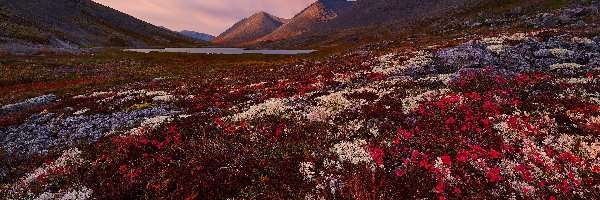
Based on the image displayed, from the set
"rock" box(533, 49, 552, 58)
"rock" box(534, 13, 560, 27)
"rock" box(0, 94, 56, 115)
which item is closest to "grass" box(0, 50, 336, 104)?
"rock" box(0, 94, 56, 115)

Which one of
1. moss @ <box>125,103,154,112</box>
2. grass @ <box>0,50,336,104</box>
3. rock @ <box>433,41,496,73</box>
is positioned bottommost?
grass @ <box>0,50,336,104</box>

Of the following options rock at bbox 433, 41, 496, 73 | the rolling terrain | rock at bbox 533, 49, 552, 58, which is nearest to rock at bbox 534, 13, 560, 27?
rock at bbox 433, 41, 496, 73

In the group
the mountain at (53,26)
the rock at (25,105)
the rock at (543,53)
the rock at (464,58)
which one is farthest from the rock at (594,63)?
the mountain at (53,26)

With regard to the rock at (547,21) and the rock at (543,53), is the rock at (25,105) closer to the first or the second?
the rock at (543,53)

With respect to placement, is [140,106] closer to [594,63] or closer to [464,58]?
[464,58]

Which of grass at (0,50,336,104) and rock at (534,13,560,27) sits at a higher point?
rock at (534,13,560,27)

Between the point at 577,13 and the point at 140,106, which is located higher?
the point at 577,13

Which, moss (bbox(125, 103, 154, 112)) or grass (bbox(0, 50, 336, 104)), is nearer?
moss (bbox(125, 103, 154, 112))

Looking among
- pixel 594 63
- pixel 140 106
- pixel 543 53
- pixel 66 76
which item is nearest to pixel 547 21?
pixel 543 53

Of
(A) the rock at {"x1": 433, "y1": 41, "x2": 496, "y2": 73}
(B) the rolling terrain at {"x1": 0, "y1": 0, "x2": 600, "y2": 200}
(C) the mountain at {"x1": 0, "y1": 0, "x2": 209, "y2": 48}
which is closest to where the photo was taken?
(B) the rolling terrain at {"x1": 0, "y1": 0, "x2": 600, "y2": 200}

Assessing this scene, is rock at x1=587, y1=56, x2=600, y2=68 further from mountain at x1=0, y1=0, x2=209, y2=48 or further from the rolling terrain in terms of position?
mountain at x1=0, y1=0, x2=209, y2=48

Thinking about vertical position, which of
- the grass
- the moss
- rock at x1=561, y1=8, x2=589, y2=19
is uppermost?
rock at x1=561, y1=8, x2=589, y2=19

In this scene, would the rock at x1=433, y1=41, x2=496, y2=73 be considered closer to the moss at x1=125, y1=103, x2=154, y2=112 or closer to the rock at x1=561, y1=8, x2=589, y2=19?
the moss at x1=125, y1=103, x2=154, y2=112

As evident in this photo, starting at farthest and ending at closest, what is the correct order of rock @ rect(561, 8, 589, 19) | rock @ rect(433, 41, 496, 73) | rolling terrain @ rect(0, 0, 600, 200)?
rock @ rect(561, 8, 589, 19) < rock @ rect(433, 41, 496, 73) < rolling terrain @ rect(0, 0, 600, 200)
